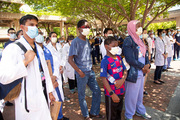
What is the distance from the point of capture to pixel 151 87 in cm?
473

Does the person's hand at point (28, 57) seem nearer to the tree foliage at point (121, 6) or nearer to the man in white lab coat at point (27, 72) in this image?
the man in white lab coat at point (27, 72)

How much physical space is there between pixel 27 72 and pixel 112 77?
4.66 feet

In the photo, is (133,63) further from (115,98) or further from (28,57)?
(28,57)

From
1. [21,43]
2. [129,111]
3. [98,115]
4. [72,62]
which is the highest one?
[21,43]

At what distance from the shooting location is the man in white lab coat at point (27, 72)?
134cm

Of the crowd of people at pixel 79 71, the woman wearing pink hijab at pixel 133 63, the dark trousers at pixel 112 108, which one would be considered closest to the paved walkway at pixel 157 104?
the crowd of people at pixel 79 71

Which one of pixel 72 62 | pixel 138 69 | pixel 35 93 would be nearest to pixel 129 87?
pixel 138 69

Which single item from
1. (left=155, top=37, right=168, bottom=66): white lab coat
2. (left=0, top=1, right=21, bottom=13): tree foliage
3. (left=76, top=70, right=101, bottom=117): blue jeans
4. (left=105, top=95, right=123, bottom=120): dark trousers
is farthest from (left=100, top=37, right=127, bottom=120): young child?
(left=0, top=1, right=21, bottom=13): tree foliage

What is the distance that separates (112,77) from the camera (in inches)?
91.2

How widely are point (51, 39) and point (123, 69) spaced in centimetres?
205

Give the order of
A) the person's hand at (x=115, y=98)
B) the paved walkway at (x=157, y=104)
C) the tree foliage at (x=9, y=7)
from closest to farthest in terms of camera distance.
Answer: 1. the person's hand at (x=115, y=98)
2. the paved walkway at (x=157, y=104)
3. the tree foliage at (x=9, y=7)

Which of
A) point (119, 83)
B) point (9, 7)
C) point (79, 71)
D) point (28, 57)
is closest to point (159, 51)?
point (119, 83)

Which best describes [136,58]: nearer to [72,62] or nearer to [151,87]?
[72,62]

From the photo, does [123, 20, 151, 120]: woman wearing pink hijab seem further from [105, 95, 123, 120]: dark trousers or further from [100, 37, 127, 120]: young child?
[105, 95, 123, 120]: dark trousers
